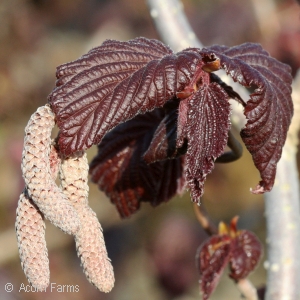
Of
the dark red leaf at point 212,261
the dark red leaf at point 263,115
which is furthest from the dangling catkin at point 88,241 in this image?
the dark red leaf at point 212,261

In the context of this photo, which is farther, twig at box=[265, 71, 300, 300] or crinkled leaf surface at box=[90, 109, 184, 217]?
twig at box=[265, 71, 300, 300]

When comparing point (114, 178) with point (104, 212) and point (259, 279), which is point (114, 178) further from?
point (259, 279)

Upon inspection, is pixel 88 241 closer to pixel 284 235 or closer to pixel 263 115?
pixel 263 115

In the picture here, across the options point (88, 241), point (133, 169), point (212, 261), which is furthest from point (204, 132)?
point (212, 261)

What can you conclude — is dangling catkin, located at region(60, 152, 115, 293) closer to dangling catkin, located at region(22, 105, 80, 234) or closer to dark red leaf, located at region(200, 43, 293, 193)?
dangling catkin, located at region(22, 105, 80, 234)

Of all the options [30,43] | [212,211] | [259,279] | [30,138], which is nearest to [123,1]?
[30,43]

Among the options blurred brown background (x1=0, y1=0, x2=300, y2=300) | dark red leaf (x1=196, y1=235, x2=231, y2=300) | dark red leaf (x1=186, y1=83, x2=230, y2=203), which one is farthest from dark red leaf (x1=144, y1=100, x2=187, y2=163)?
blurred brown background (x1=0, y1=0, x2=300, y2=300)

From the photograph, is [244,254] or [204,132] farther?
[244,254]
